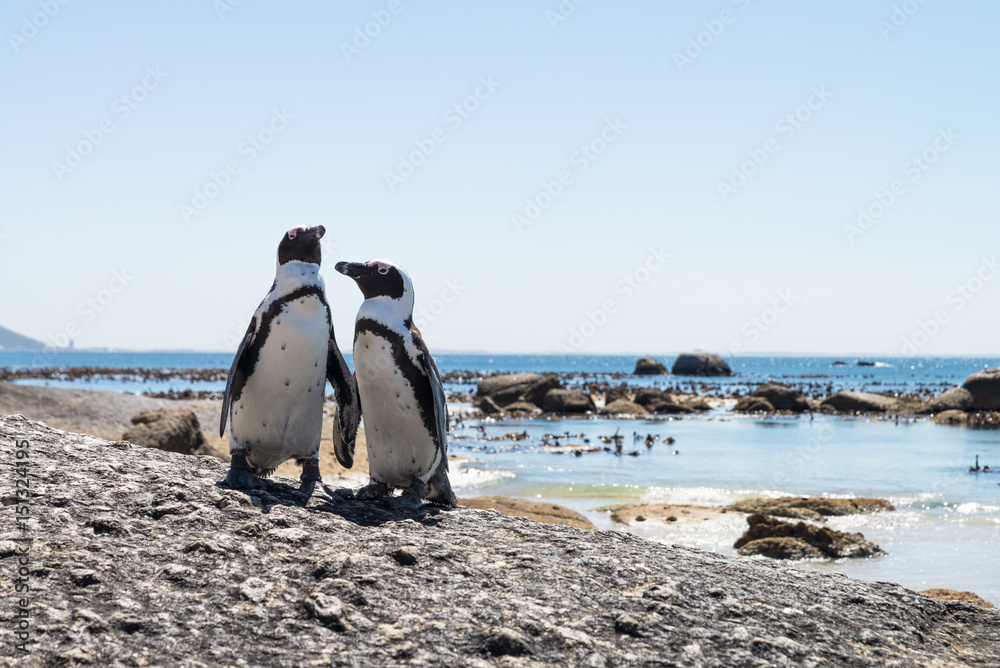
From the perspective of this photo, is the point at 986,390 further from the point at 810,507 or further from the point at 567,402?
the point at 810,507

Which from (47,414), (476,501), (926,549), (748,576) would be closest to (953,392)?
(926,549)

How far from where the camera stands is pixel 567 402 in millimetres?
38688

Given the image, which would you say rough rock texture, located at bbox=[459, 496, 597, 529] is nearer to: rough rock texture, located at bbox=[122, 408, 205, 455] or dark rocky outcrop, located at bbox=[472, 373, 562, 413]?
rough rock texture, located at bbox=[122, 408, 205, 455]

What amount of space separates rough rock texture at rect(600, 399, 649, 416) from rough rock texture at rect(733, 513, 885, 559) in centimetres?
2597

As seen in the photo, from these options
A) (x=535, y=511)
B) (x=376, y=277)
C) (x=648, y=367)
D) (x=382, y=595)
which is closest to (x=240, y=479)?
(x=376, y=277)

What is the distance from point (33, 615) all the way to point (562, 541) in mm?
2606

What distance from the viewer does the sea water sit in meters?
12.0

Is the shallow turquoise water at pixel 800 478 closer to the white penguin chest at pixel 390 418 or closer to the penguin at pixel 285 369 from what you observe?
the white penguin chest at pixel 390 418

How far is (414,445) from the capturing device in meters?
5.70

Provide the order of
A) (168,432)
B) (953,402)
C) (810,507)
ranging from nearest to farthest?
(168,432) < (810,507) < (953,402)

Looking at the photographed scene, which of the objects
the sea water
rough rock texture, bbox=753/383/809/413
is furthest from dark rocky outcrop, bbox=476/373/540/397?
rough rock texture, bbox=753/383/809/413

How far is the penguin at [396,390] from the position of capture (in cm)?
553

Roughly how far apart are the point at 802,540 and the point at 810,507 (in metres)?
3.66

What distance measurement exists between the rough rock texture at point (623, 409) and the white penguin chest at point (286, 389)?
33.1 metres
